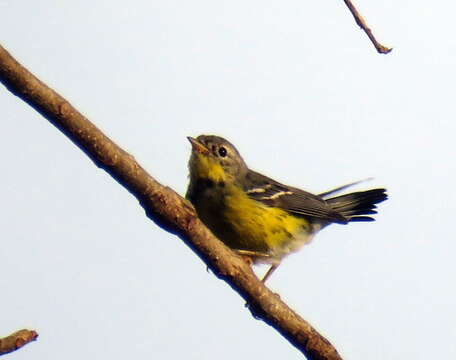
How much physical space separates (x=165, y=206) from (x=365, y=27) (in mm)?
1289

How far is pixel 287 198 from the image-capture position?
936cm

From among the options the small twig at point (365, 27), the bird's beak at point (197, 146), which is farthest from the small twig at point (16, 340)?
the bird's beak at point (197, 146)

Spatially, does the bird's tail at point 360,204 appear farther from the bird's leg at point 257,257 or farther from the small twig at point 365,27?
the small twig at point 365,27

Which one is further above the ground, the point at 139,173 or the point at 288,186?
the point at 288,186

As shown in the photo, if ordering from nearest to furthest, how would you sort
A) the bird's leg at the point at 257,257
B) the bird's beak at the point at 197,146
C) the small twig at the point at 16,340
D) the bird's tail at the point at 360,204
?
the small twig at the point at 16,340 → the bird's leg at the point at 257,257 → the bird's beak at the point at 197,146 → the bird's tail at the point at 360,204

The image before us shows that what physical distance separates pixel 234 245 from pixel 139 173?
163 inches

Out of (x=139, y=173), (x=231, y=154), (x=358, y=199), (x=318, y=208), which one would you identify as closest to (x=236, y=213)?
(x=231, y=154)

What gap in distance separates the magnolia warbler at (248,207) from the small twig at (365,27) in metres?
4.53

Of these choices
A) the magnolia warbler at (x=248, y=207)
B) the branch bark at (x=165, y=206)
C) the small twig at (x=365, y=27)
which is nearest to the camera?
the small twig at (x=365, y=27)

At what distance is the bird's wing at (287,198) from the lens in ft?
29.2

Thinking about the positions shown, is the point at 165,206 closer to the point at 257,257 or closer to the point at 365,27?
the point at 365,27

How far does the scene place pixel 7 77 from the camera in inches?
141

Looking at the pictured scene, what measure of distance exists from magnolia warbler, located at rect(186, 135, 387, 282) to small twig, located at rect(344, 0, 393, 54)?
14.9 feet

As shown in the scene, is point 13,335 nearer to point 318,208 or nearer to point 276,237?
point 276,237
